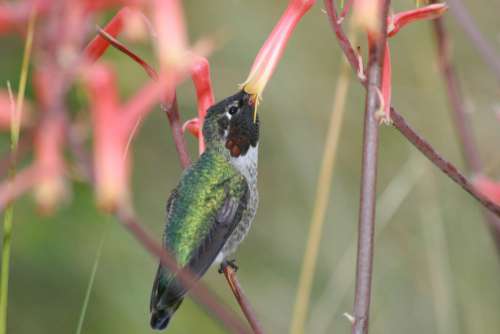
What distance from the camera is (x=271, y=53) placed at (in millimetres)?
900

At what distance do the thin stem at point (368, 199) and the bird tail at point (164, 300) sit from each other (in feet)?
1.18

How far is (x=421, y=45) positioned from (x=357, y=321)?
2035 millimetres

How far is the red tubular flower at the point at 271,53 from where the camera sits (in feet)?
2.96

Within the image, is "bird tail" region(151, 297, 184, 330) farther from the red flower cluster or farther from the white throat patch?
the red flower cluster

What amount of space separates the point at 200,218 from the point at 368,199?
1.54ft

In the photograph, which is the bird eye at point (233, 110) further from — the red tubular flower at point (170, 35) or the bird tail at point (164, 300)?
the red tubular flower at point (170, 35)

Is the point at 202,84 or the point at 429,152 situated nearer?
the point at 429,152

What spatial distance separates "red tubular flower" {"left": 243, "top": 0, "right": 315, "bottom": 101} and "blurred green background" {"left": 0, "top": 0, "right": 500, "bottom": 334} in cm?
179

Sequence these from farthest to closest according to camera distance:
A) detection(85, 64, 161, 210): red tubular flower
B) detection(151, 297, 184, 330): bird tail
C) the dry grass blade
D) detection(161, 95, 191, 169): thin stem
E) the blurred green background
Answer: the blurred green background < the dry grass blade < detection(151, 297, 184, 330): bird tail < detection(161, 95, 191, 169): thin stem < detection(85, 64, 161, 210): red tubular flower

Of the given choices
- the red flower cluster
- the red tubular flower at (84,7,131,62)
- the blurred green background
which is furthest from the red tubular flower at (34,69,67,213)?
the blurred green background

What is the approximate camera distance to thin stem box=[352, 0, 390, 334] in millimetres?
856

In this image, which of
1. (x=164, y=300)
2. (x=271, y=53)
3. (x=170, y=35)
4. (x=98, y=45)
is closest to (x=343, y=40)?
(x=271, y=53)

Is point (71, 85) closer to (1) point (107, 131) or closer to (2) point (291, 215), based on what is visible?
(1) point (107, 131)

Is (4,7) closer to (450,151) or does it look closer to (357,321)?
(357,321)
